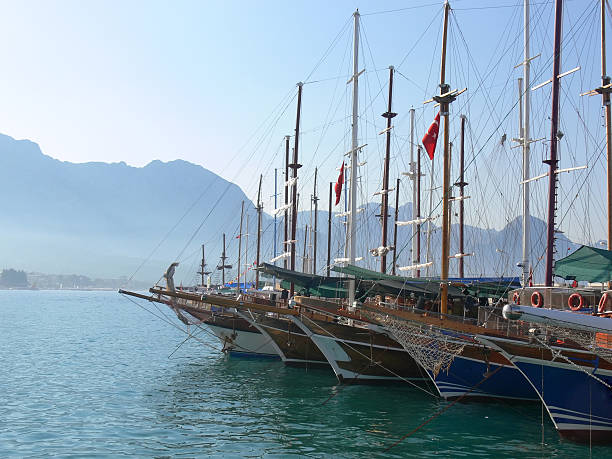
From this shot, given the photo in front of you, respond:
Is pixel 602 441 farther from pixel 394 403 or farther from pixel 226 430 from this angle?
pixel 226 430

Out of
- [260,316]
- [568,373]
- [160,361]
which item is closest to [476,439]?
[568,373]

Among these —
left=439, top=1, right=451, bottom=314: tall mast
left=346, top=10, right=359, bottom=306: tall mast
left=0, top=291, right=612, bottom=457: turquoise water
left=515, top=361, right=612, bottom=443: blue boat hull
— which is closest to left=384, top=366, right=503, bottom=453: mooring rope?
left=0, top=291, right=612, bottom=457: turquoise water

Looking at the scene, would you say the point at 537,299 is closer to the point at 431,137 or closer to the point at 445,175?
the point at 445,175

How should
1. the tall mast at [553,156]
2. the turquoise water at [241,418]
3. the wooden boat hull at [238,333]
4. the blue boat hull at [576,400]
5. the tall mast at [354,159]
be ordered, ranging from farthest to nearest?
the wooden boat hull at [238,333] → the tall mast at [354,159] → the tall mast at [553,156] → the blue boat hull at [576,400] → the turquoise water at [241,418]

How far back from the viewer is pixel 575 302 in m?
19.3

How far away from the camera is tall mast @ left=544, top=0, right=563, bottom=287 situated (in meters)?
21.4

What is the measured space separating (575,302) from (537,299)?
4.29 ft

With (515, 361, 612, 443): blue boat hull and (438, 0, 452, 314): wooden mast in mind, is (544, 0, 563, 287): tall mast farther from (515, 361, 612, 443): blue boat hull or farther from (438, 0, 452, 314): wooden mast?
(515, 361, 612, 443): blue boat hull

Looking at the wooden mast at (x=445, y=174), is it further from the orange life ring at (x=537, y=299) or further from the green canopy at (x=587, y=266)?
the green canopy at (x=587, y=266)

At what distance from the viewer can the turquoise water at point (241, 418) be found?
51.8ft

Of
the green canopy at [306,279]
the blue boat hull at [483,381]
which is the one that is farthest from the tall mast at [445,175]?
the green canopy at [306,279]

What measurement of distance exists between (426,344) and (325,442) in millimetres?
5623

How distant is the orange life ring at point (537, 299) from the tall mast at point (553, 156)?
1.22m

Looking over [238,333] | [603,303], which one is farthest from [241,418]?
[238,333]
